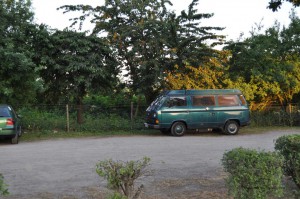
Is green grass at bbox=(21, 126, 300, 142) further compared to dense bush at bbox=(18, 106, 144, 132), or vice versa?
dense bush at bbox=(18, 106, 144, 132)

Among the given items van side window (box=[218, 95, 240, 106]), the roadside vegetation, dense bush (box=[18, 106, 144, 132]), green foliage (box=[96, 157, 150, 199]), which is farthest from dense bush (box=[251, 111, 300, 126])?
green foliage (box=[96, 157, 150, 199])

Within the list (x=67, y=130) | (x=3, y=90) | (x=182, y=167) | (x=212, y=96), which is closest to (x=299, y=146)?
(x=182, y=167)

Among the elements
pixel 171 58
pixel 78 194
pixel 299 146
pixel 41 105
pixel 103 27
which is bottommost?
pixel 78 194

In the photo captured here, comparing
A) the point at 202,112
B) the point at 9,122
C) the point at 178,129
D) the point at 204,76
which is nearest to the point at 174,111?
the point at 178,129

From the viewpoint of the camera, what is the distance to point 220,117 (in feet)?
57.0

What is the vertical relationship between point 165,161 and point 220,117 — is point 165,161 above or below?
below

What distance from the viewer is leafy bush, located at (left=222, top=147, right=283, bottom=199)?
4.79 meters

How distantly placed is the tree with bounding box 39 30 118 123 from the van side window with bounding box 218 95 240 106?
580 centimetres

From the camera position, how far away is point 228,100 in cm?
1753

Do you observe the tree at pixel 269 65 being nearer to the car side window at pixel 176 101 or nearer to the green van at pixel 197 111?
the green van at pixel 197 111

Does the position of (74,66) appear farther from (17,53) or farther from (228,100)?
(228,100)

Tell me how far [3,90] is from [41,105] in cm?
340

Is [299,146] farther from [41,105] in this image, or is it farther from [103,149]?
[41,105]

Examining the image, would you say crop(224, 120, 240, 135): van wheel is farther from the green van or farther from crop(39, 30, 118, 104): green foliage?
crop(39, 30, 118, 104): green foliage
